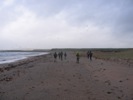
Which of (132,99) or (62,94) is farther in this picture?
(62,94)

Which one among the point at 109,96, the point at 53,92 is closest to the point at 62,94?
the point at 53,92

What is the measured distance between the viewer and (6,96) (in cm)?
1191

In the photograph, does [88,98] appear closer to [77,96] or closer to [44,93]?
[77,96]

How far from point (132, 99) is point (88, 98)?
214 cm

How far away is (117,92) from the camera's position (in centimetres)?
1187

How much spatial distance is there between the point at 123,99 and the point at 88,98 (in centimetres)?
171

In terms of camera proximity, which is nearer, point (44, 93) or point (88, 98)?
point (88, 98)

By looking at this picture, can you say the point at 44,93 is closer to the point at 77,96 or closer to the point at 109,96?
the point at 77,96

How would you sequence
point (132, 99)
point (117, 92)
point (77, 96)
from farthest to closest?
point (117, 92)
point (77, 96)
point (132, 99)

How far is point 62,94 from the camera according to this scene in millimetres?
11594

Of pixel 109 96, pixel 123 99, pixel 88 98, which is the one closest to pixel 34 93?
pixel 88 98

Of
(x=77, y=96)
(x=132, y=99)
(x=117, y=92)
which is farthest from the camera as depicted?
(x=117, y=92)

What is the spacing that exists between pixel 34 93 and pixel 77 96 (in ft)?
8.78

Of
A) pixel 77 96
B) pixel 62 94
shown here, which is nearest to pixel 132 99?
pixel 77 96
